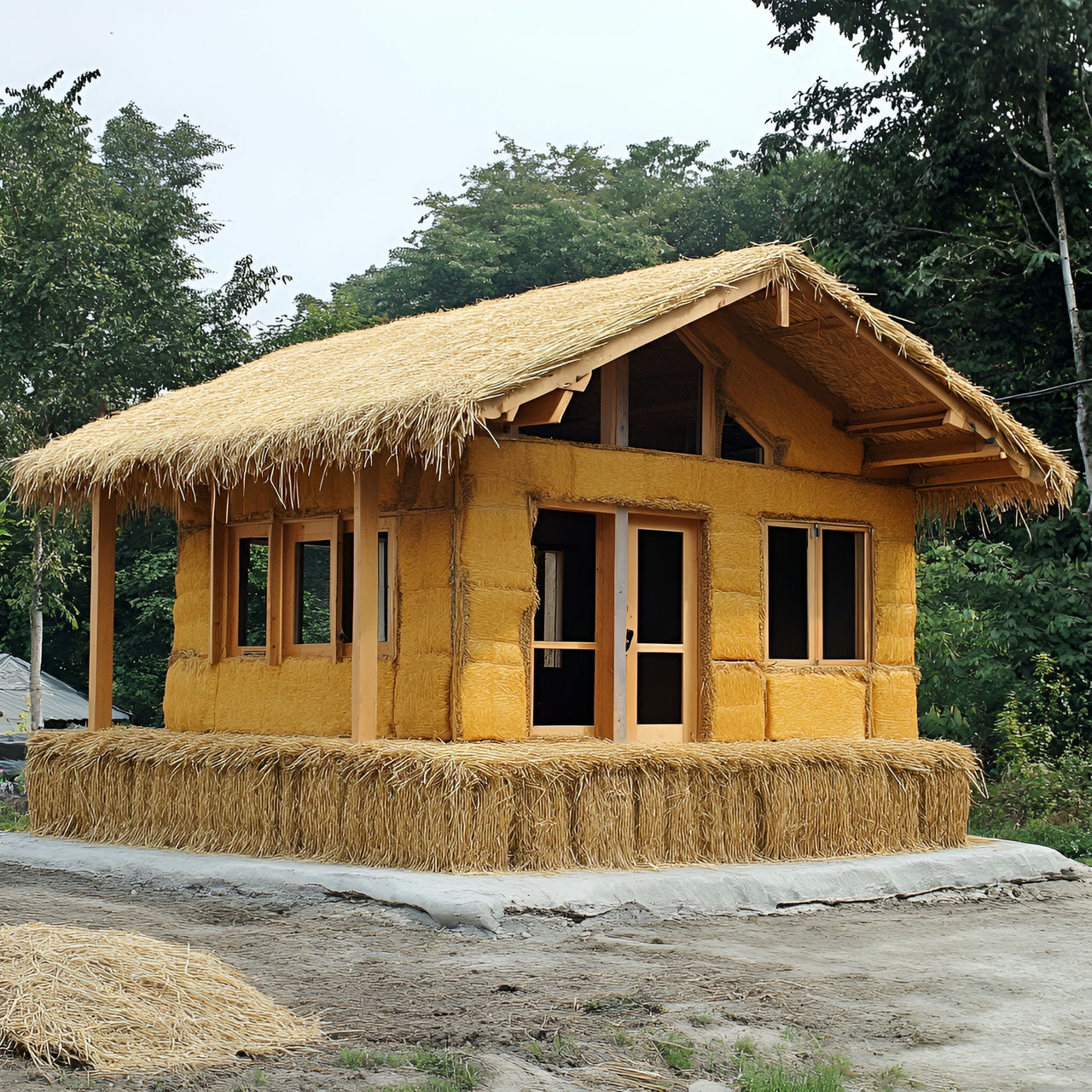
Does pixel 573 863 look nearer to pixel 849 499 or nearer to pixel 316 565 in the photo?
pixel 849 499

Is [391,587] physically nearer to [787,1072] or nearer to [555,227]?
[787,1072]

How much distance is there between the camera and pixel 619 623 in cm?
1152

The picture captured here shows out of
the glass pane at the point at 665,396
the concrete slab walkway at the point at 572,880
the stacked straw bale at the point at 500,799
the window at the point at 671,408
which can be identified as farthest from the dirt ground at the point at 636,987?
the glass pane at the point at 665,396

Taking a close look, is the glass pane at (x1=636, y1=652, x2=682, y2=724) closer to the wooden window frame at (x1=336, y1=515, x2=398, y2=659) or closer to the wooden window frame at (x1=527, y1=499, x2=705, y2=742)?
the wooden window frame at (x1=527, y1=499, x2=705, y2=742)

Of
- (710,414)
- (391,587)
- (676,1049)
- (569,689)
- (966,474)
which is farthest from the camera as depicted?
(966,474)

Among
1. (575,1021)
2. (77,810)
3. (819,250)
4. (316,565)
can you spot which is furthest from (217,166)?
(575,1021)

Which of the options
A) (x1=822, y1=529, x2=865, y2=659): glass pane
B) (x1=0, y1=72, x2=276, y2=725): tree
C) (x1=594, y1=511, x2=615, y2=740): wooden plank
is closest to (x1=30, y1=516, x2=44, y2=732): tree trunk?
(x1=0, y1=72, x2=276, y2=725): tree

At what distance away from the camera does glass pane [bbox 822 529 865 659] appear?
518 inches

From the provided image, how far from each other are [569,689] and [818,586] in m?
2.55

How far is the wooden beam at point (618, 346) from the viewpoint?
9.88 metres

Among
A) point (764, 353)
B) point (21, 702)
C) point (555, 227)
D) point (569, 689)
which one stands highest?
point (555, 227)

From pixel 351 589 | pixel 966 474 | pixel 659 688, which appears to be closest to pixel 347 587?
pixel 351 589

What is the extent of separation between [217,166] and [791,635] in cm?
3466

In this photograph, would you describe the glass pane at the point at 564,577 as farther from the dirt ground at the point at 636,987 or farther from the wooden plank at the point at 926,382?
the dirt ground at the point at 636,987
